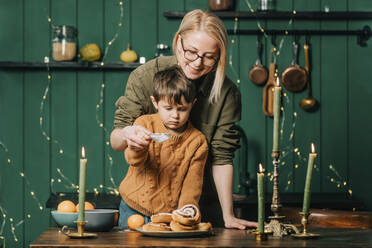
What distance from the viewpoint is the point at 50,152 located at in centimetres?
333

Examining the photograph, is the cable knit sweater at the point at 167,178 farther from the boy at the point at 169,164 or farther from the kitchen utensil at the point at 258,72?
the kitchen utensil at the point at 258,72

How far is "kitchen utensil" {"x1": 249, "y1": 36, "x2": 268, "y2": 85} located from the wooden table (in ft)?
6.47

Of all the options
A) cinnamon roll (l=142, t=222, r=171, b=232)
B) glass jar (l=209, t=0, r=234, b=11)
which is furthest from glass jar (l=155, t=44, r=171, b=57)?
cinnamon roll (l=142, t=222, r=171, b=232)

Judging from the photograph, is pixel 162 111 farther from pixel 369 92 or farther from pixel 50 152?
pixel 369 92

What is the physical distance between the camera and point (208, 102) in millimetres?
1854

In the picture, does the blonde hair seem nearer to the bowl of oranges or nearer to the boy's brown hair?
the boy's brown hair

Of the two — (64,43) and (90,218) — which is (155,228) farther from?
(64,43)

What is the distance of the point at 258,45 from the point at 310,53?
342mm

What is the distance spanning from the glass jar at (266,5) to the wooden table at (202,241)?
83.0 inches

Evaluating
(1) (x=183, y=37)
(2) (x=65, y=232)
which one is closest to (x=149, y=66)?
(1) (x=183, y=37)

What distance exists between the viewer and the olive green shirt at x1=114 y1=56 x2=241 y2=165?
1.82 meters

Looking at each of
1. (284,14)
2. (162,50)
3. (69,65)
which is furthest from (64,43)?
(284,14)

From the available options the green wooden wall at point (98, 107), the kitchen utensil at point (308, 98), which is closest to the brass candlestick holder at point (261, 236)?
the green wooden wall at point (98, 107)

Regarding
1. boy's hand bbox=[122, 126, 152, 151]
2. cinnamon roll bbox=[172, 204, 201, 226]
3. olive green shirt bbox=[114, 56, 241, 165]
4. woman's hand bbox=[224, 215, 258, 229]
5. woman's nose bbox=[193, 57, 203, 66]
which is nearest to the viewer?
cinnamon roll bbox=[172, 204, 201, 226]
